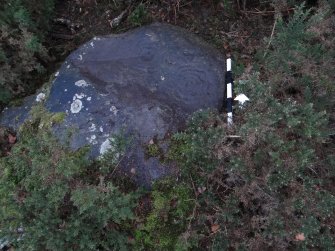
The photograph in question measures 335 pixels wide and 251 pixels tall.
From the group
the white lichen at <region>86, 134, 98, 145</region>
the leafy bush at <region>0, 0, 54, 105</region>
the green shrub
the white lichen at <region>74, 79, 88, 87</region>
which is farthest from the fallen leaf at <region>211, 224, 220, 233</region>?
the leafy bush at <region>0, 0, 54, 105</region>

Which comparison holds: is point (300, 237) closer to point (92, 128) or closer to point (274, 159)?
point (274, 159)

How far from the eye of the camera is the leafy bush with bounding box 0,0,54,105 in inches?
163

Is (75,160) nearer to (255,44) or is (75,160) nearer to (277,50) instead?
(277,50)

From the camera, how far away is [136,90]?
4074 millimetres

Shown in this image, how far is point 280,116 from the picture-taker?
11.1ft

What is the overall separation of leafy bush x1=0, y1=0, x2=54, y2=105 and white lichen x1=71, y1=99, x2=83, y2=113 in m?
0.76

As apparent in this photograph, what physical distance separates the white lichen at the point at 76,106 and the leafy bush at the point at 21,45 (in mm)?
765

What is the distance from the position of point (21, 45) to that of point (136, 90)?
136 centimetres

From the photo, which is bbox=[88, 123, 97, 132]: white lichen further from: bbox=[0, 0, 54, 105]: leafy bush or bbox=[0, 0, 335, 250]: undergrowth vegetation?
bbox=[0, 0, 54, 105]: leafy bush

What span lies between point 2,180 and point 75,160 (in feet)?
2.47

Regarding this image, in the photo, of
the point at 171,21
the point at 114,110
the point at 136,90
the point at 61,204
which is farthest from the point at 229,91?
the point at 61,204

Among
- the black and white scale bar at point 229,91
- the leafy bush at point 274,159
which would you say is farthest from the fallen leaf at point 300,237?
the black and white scale bar at point 229,91

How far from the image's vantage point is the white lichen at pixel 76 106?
3.99 metres

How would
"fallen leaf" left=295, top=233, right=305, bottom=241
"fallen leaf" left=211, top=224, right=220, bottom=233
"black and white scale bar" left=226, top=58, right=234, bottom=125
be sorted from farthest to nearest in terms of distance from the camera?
1. "black and white scale bar" left=226, top=58, right=234, bottom=125
2. "fallen leaf" left=211, top=224, right=220, bottom=233
3. "fallen leaf" left=295, top=233, right=305, bottom=241
